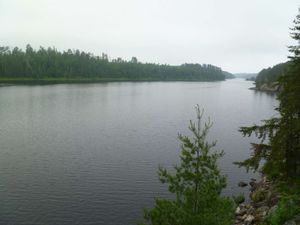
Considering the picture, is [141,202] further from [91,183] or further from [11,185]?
[11,185]

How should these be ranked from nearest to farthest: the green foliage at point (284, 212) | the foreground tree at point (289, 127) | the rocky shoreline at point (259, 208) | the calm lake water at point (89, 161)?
the green foliage at point (284, 212) → the foreground tree at point (289, 127) → the rocky shoreline at point (259, 208) → the calm lake water at point (89, 161)

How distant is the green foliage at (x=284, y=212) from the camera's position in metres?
18.0

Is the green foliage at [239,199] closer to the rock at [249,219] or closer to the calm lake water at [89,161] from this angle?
the calm lake water at [89,161]

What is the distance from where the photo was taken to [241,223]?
74.6 feet

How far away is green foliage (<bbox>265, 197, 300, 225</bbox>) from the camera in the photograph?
59.1 feet

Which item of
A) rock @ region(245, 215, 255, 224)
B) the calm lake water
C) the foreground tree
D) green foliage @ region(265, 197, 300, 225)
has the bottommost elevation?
the calm lake water

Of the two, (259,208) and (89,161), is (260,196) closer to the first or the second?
(259,208)

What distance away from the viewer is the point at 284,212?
1830cm

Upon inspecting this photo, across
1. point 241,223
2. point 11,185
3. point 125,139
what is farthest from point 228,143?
point 11,185

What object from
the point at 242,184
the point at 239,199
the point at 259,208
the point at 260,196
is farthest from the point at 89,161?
the point at 259,208

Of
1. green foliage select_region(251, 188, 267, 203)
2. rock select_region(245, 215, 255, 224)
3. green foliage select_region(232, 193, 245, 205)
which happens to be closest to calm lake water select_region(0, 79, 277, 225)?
green foliage select_region(232, 193, 245, 205)

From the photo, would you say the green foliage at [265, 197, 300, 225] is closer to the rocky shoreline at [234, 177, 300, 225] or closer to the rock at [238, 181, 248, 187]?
the rocky shoreline at [234, 177, 300, 225]

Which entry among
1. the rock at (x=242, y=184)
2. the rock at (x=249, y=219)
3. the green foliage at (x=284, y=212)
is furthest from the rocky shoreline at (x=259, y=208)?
the rock at (x=242, y=184)

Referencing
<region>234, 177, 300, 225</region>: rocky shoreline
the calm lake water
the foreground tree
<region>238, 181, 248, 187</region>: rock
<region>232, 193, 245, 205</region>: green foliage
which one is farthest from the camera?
<region>238, 181, 248, 187</region>: rock
